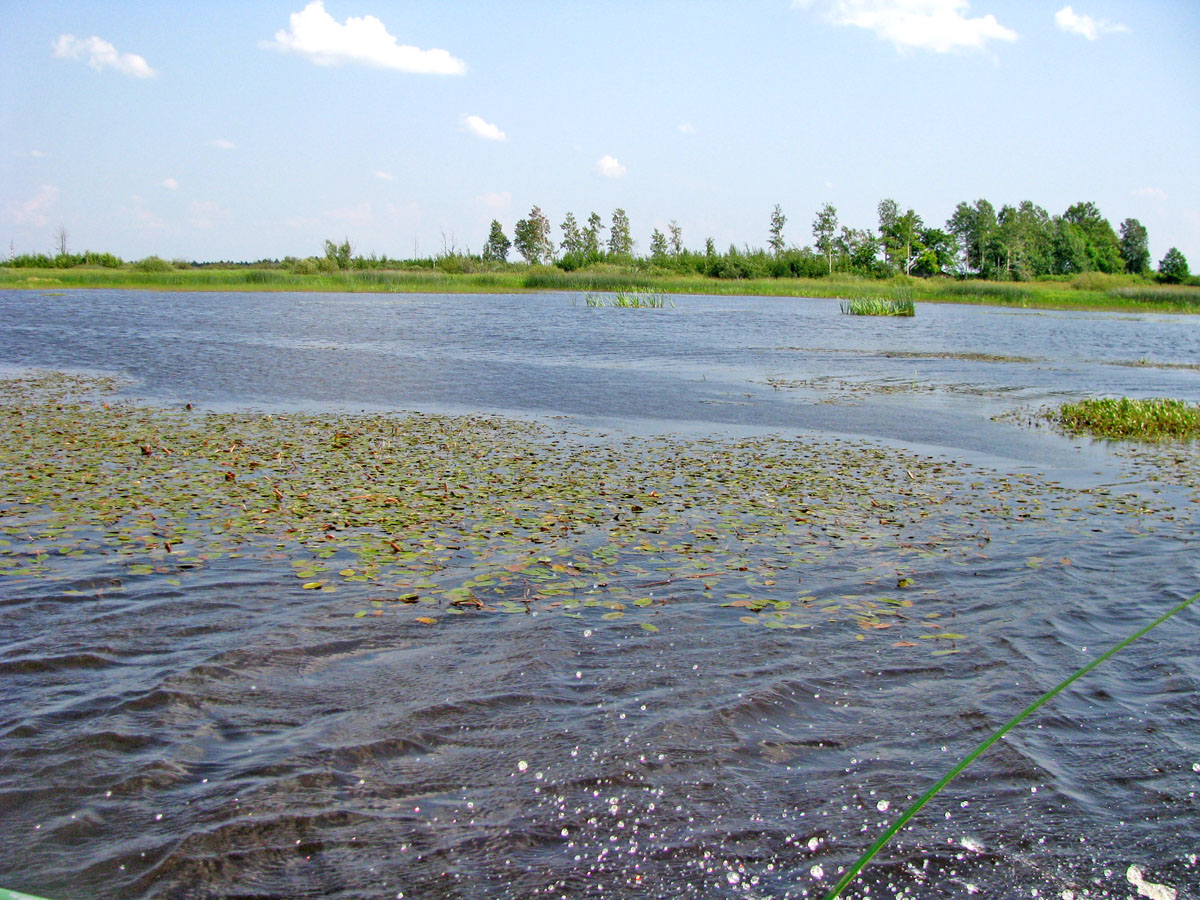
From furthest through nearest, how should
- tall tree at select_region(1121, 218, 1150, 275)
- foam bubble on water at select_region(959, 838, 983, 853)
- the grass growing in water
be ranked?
1. tall tree at select_region(1121, 218, 1150, 275)
2. the grass growing in water
3. foam bubble on water at select_region(959, 838, 983, 853)

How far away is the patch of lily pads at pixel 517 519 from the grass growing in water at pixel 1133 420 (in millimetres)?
5600

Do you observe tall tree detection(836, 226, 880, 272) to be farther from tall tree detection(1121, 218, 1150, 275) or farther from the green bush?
the green bush

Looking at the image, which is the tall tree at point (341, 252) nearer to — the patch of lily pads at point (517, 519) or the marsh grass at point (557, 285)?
the marsh grass at point (557, 285)

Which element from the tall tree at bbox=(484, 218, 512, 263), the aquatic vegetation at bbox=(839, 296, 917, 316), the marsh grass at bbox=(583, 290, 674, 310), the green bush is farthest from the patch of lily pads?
the tall tree at bbox=(484, 218, 512, 263)

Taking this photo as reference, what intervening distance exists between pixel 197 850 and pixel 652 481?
7.87 meters

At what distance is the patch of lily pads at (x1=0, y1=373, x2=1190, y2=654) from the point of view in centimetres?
715

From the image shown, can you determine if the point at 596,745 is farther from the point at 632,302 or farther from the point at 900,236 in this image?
the point at 900,236

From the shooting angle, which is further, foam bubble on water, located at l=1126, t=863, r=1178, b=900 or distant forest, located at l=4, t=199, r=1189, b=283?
distant forest, located at l=4, t=199, r=1189, b=283

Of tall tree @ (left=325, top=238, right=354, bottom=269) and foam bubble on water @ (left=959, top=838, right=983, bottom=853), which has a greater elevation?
tall tree @ (left=325, top=238, right=354, bottom=269)

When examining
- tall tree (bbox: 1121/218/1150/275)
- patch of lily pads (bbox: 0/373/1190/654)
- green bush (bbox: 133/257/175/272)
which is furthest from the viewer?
tall tree (bbox: 1121/218/1150/275)

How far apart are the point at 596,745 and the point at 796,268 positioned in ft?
370

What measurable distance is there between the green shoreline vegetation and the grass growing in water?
40.6 metres

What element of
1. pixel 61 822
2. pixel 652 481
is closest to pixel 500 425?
pixel 652 481

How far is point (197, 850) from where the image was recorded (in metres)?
3.96
